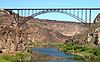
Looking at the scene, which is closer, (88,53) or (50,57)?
(50,57)

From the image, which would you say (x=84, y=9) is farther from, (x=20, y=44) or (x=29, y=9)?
(x=20, y=44)

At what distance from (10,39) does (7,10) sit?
2163 inches

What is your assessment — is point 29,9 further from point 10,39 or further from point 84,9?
point 10,39

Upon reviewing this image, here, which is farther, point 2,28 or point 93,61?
point 2,28

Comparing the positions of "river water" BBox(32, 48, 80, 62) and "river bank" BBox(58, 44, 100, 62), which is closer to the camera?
"river water" BBox(32, 48, 80, 62)

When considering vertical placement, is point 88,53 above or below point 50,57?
above

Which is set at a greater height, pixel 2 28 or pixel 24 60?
pixel 2 28

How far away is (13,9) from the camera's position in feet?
396

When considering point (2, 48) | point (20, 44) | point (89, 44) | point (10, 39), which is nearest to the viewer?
point (2, 48)

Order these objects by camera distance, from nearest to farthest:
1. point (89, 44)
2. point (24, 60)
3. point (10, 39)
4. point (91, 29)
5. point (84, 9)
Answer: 1. point (24, 60)
2. point (10, 39)
3. point (84, 9)
4. point (89, 44)
5. point (91, 29)

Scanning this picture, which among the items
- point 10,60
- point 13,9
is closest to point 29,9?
point 13,9

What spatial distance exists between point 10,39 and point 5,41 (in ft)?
10.6

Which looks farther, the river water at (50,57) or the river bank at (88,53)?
the river bank at (88,53)

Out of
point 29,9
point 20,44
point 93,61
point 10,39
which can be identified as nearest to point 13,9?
point 29,9
